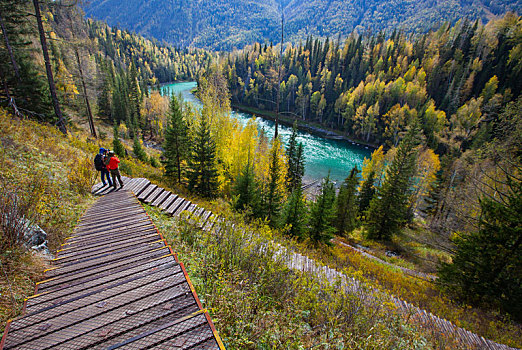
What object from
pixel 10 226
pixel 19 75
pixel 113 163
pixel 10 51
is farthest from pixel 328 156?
pixel 10 226

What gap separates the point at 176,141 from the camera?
70.7 feet

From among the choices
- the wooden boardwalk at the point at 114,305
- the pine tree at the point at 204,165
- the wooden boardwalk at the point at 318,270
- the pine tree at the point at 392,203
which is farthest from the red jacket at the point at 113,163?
the pine tree at the point at 392,203

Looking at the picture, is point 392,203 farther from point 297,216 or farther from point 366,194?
point 297,216

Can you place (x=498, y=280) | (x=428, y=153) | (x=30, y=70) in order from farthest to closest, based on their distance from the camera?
1. (x=428, y=153)
2. (x=30, y=70)
3. (x=498, y=280)

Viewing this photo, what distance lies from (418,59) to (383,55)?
10.2 metres

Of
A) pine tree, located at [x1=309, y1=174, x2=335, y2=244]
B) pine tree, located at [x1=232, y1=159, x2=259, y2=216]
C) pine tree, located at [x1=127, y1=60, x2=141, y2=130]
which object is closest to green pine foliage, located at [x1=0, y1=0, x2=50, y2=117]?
pine tree, located at [x1=232, y1=159, x2=259, y2=216]

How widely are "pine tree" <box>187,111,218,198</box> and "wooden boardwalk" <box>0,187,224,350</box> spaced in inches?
566

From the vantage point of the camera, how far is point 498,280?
28.7 ft

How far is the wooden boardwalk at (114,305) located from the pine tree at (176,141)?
18.1 m

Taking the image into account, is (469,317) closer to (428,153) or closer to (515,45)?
(428,153)

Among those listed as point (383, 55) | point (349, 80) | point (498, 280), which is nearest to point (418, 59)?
point (383, 55)

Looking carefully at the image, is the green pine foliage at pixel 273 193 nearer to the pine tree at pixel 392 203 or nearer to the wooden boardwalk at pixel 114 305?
the pine tree at pixel 392 203

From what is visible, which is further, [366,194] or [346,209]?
[366,194]

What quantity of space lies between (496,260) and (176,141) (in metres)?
22.6
